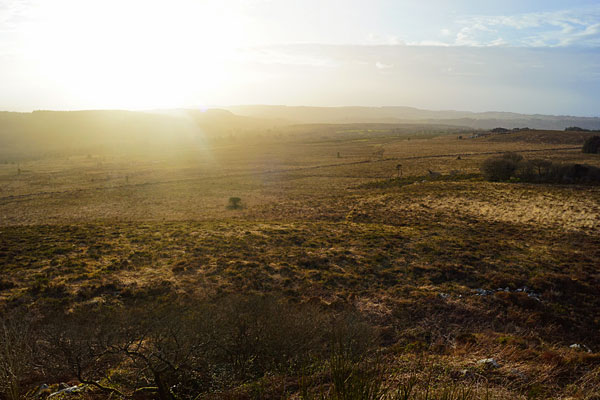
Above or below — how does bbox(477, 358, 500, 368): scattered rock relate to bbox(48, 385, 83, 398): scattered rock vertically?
below

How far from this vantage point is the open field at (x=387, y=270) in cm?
629

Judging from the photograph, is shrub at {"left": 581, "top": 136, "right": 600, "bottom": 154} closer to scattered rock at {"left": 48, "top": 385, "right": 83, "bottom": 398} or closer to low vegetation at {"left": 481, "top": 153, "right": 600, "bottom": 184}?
low vegetation at {"left": 481, "top": 153, "right": 600, "bottom": 184}

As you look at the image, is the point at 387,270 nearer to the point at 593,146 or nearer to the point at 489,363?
the point at 489,363

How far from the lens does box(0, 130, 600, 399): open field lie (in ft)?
20.6

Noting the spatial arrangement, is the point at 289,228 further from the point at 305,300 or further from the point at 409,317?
the point at 409,317

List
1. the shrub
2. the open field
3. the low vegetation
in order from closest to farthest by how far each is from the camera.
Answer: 1. the open field
2. the low vegetation
3. the shrub

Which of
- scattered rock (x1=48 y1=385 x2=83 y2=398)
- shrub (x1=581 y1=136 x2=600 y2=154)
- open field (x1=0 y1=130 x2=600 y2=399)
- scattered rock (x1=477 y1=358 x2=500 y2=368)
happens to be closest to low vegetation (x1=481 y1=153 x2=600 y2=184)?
open field (x1=0 y1=130 x2=600 y2=399)

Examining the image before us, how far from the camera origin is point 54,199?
128ft

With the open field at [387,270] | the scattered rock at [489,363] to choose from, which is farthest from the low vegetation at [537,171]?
the scattered rock at [489,363]

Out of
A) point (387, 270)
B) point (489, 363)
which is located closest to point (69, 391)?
point (489, 363)

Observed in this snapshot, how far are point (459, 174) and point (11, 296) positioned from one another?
4783 centimetres

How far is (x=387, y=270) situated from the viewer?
15211 mm

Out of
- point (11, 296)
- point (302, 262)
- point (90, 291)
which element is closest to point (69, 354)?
point (90, 291)

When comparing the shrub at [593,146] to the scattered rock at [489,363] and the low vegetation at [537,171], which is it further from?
the scattered rock at [489,363]
